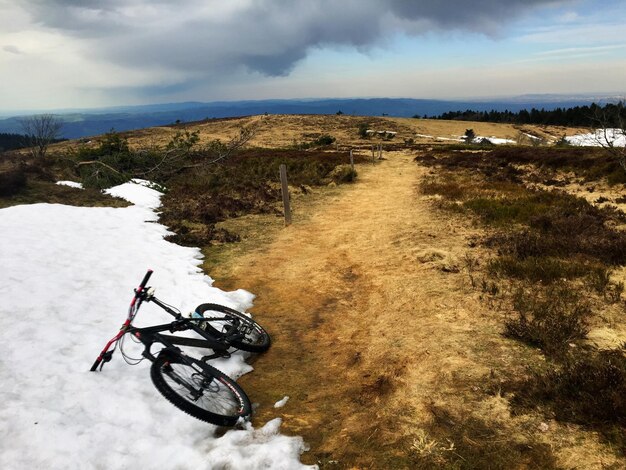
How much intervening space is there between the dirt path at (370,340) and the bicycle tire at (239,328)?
0.24 m

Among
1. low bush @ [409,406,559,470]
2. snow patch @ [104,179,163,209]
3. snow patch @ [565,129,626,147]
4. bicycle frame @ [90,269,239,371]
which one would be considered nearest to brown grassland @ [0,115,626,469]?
low bush @ [409,406,559,470]

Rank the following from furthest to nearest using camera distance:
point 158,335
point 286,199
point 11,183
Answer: point 11,183, point 286,199, point 158,335

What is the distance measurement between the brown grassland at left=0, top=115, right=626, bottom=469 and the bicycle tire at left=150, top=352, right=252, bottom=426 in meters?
0.49

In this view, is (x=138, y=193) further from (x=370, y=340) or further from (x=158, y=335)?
(x=370, y=340)

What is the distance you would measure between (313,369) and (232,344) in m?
1.35

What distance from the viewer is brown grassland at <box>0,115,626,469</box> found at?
13.0 ft

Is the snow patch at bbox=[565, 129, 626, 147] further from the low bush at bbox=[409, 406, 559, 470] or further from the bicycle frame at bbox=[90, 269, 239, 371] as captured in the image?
the bicycle frame at bbox=[90, 269, 239, 371]

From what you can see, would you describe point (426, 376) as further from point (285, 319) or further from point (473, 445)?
point (285, 319)

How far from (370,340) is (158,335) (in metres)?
3.39

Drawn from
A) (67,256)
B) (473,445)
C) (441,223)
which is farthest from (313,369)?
(441,223)

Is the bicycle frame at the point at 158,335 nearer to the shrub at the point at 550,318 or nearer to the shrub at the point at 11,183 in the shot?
the shrub at the point at 550,318

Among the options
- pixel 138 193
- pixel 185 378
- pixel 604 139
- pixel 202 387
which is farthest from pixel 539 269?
pixel 604 139

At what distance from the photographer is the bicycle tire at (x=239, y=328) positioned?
6004 mm

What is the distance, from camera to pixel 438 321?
6492 mm
